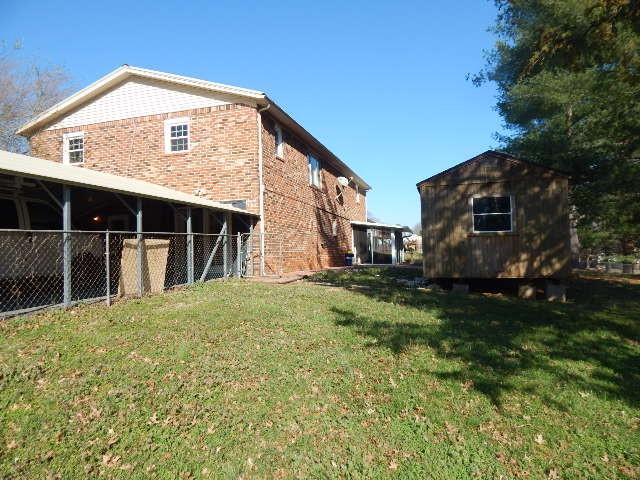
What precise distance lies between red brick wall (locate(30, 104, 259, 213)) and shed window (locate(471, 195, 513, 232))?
7.26m

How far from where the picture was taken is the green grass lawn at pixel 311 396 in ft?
11.1

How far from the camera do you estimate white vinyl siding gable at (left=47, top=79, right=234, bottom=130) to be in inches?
570

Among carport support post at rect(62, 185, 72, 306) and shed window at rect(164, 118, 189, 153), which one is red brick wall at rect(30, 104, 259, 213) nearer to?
shed window at rect(164, 118, 189, 153)

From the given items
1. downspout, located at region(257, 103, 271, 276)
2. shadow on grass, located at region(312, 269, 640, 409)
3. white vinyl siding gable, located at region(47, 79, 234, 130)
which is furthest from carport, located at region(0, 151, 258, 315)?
shadow on grass, located at region(312, 269, 640, 409)

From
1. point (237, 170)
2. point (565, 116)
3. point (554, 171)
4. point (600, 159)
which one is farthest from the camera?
point (565, 116)

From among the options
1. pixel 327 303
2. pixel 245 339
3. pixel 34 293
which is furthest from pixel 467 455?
pixel 34 293

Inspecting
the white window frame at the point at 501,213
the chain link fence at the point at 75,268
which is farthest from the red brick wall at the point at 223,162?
the white window frame at the point at 501,213

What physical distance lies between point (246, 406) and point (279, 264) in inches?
429

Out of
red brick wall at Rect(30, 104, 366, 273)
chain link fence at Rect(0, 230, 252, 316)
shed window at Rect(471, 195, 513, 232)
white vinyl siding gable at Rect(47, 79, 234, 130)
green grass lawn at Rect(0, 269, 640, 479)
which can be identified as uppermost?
white vinyl siding gable at Rect(47, 79, 234, 130)

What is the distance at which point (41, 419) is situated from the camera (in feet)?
12.5

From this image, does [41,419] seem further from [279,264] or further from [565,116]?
[565,116]

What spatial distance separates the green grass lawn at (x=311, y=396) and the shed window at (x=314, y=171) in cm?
1277

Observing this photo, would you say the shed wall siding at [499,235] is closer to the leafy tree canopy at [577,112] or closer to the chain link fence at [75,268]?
the leafy tree canopy at [577,112]

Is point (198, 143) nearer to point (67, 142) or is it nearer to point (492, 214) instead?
point (67, 142)
